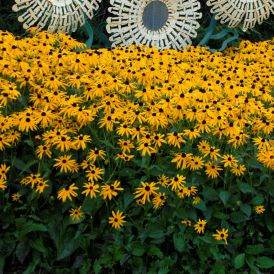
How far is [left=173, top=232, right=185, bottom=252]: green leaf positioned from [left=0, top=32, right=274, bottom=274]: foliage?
1 centimetres

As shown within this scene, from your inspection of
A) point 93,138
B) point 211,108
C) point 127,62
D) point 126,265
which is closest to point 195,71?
point 127,62

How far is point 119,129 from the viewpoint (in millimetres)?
3146

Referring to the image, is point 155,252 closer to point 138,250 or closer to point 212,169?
point 138,250

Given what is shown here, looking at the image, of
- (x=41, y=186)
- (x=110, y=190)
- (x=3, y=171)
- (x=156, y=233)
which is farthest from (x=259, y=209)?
(x=3, y=171)

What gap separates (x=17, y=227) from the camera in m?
3.06

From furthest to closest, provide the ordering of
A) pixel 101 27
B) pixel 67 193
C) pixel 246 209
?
pixel 101 27 → pixel 246 209 → pixel 67 193

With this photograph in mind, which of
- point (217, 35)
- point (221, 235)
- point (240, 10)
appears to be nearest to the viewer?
point (221, 235)

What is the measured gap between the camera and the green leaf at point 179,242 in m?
2.97

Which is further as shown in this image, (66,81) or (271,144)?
(66,81)

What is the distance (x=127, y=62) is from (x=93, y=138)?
102 cm

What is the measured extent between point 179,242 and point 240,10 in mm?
3485

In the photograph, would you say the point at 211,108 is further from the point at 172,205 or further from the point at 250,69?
the point at 250,69

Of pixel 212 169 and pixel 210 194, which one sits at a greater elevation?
pixel 212 169

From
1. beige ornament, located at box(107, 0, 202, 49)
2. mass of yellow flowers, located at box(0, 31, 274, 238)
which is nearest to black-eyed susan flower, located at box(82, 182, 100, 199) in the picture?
mass of yellow flowers, located at box(0, 31, 274, 238)
